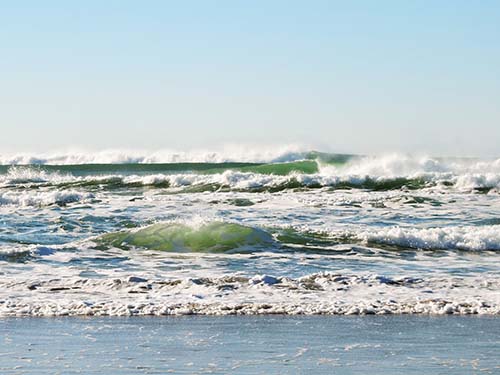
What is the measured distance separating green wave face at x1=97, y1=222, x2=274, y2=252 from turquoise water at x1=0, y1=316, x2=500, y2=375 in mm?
6668

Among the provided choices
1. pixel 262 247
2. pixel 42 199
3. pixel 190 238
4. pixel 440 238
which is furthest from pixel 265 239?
pixel 42 199

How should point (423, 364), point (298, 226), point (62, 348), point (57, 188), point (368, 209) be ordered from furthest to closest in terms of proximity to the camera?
1. point (57, 188)
2. point (368, 209)
3. point (298, 226)
4. point (62, 348)
5. point (423, 364)

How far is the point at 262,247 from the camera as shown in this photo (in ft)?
57.0

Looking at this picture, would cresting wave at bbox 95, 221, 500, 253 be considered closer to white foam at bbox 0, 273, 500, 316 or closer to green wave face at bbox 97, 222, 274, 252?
green wave face at bbox 97, 222, 274, 252

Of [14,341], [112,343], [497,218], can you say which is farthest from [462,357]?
[497,218]

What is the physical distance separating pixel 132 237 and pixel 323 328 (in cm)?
899

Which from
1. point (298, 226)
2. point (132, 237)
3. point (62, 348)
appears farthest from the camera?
point (298, 226)

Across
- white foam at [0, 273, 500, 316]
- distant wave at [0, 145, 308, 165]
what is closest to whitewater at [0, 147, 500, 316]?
white foam at [0, 273, 500, 316]

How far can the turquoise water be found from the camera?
7.72m

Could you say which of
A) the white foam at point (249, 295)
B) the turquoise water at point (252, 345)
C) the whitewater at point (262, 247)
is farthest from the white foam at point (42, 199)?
the turquoise water at point (252, 345)

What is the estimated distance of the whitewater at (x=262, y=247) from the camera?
11.6 meters

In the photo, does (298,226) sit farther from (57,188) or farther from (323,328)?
(57,188)

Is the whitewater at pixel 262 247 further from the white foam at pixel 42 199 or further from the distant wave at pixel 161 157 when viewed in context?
the distant wave at pixel 161 157

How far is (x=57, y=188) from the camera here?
118 feet
